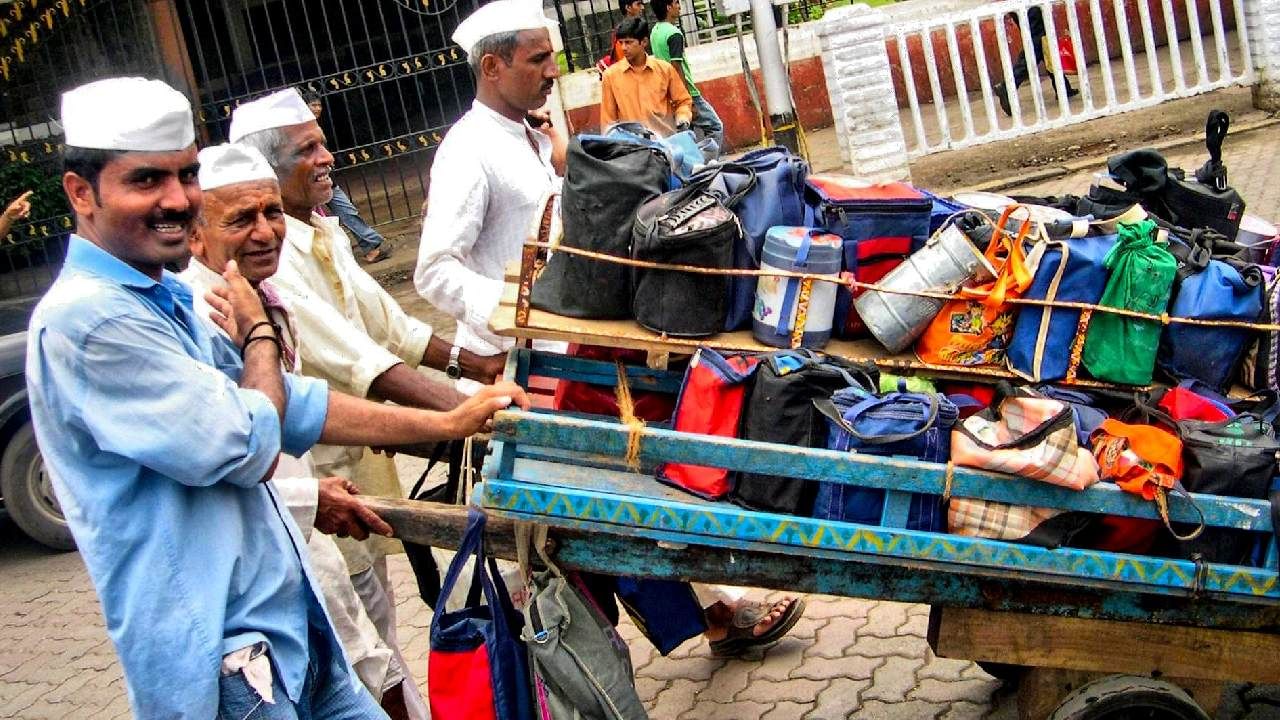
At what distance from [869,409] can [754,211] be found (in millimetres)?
674

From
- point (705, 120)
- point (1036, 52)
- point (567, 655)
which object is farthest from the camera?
point (1036, 52)

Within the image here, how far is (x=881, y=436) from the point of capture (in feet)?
9.53

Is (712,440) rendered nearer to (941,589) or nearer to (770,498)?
(770,498)

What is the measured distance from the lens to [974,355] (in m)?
3.27

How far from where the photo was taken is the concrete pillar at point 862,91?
374 inches

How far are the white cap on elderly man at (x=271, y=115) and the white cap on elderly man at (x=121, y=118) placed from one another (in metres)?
1.23

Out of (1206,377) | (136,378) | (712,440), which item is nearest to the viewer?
(136,378)

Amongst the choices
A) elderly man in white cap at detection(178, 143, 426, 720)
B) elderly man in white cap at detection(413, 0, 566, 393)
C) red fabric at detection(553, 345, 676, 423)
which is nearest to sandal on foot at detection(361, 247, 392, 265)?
elderly man in white cap at detection(413, 0, 566, 393)

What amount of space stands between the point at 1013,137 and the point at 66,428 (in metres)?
9.34

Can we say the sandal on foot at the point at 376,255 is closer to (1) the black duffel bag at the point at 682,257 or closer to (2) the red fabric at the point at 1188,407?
(1) the black duffel bag at the point at 682,257

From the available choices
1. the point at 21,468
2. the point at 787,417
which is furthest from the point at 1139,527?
the point at 21,468

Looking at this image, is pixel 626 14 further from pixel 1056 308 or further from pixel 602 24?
pixel 1056 308

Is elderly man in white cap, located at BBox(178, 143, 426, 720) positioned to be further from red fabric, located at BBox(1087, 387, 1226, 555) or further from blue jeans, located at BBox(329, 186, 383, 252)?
blue jeans, located at BBox(329, 186, 383, 252)

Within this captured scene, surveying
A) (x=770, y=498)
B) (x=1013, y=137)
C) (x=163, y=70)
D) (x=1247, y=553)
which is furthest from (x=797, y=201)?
(x=163, y=70)
